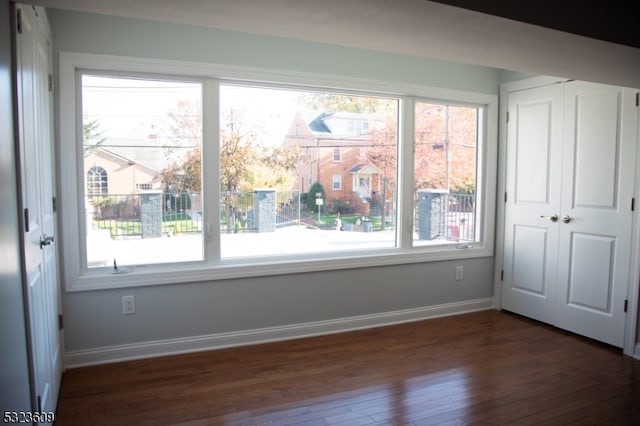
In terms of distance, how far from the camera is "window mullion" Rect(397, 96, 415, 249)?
3.90 m

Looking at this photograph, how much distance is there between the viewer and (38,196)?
2100mm

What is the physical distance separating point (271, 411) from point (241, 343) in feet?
3.24

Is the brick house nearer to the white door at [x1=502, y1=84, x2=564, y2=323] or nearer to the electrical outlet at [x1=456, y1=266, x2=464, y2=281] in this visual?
the electrical outlet at [x1=456, y1=266, x2=464, y2=281]

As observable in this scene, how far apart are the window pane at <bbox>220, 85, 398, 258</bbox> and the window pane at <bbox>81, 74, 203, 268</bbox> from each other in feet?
0.88

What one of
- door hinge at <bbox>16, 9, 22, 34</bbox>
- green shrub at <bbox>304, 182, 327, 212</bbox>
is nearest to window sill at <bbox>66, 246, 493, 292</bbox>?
green shrub at <bbox>304, 182, 327, 212</bbox>

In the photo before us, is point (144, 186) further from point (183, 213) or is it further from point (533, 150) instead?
point (533, 150)

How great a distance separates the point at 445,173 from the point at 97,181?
9.88 ft

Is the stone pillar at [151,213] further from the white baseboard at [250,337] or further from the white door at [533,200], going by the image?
the white door at [533,200]

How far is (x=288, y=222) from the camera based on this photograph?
11.7 feet

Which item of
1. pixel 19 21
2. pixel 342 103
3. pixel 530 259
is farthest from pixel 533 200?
pixel 19 21

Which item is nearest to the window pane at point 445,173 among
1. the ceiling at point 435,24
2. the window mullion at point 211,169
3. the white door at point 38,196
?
the ceiling at point 435,24

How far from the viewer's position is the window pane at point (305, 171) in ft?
11.1

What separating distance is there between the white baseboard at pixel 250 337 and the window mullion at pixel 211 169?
62 centimetres

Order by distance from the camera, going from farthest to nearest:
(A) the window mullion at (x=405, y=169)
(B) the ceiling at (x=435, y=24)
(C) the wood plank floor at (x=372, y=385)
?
(A) the window mullion at (x=405, y=169)
(C) the wood plank floor at (x=372, y=385)
(B) the ceiling at (x=435, y=24)
